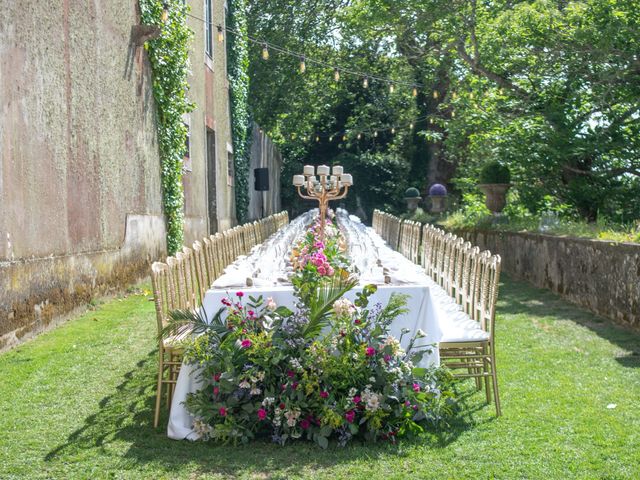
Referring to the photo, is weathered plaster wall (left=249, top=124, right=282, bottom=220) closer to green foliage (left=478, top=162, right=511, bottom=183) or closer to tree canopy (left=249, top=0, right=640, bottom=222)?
tree canopy (left=249, top=0, right=640, bottom=222)

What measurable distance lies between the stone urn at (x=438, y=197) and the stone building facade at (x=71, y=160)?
10.8 metres

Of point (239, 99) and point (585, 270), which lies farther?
point (239, 99)

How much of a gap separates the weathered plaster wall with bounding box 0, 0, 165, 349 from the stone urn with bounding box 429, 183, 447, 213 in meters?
11.1

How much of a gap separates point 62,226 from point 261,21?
1788 centimetres

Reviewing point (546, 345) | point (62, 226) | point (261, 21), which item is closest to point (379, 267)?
point (546, 345)

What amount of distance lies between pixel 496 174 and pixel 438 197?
6563mm

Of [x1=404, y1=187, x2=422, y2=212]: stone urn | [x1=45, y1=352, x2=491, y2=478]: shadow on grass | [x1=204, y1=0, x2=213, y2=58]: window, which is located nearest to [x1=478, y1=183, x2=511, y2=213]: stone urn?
[x1=204, y1=0, x2=213, y2=58]: window

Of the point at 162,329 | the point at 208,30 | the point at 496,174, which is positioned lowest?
the point at 162,329

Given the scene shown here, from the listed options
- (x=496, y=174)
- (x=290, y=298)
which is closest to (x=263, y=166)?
(x=496, y=174)

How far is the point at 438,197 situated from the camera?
2047cm

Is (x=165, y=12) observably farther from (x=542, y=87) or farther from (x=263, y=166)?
(x=263, y=166)

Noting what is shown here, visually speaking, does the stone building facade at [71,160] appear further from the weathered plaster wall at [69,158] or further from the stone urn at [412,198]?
the stone urn at [412,198]

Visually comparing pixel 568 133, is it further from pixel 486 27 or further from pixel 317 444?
pixel 317 444

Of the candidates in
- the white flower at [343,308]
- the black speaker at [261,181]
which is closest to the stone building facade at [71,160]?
the white flower at [343,308]
